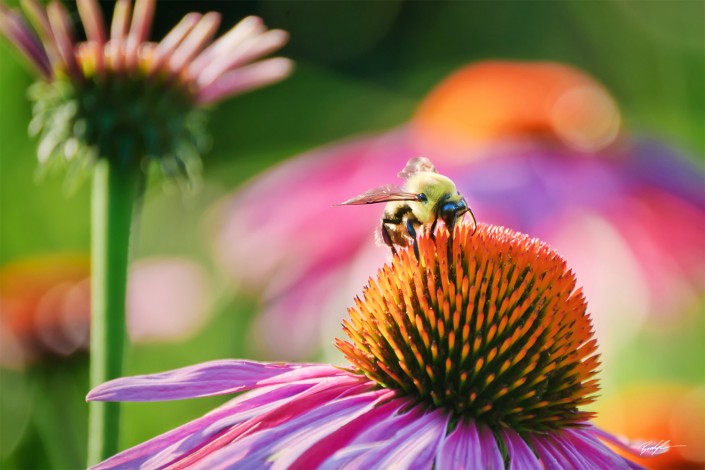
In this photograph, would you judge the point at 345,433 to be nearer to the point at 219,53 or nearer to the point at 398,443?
the point at 398,443

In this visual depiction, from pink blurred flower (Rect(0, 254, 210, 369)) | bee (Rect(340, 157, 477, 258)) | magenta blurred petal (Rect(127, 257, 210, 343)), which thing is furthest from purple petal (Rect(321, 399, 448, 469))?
magenta blurred petal (Rect(127, 257, 210, 343))

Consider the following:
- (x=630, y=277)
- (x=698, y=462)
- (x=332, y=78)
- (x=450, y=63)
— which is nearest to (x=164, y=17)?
(x=332, y=78)

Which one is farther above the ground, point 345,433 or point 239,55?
point 239,55

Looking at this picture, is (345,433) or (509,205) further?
(509,205)

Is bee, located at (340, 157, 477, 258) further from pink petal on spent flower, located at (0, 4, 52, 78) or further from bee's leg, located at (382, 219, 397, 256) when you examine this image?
pink petal on spent flower, located at (0, 4, 52, 78)

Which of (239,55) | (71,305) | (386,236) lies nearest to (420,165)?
(386,236)
